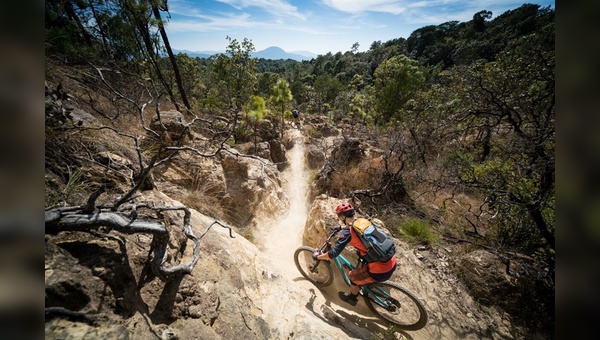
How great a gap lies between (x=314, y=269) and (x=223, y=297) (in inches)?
105

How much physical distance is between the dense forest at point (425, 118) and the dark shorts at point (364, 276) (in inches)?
115

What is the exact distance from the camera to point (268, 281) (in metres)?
4.19

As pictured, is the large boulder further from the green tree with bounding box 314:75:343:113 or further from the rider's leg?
the green tree with bounding box 314:75:343:113

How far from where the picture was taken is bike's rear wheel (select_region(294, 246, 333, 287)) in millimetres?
5285

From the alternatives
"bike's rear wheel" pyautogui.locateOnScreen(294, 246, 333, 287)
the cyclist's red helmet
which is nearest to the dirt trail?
"bike's rear wheel" pyautogui.locateOnScreen(294, 246, 333, 287)

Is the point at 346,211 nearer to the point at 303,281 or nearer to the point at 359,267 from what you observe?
the point at 359,267

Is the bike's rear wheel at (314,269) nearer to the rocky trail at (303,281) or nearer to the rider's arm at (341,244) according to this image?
the rocky trail at (303,281)

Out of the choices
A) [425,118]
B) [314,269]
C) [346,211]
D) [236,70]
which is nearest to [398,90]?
[425,118]

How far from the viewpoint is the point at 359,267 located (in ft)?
15.4

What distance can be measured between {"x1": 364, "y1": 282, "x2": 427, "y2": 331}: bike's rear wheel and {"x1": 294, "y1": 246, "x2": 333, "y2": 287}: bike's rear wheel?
1.01 meters
